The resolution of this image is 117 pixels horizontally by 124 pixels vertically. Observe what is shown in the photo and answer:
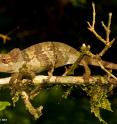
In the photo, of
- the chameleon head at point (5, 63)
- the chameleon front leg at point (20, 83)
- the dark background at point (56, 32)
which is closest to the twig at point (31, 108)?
the chameleon front leg at point (20, 83)

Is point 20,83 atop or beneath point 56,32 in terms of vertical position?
beneath

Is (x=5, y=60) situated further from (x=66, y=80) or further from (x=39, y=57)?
(x=66, y=80)

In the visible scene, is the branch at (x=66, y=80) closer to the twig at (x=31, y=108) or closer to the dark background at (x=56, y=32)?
the twig at (x=31, y=108)

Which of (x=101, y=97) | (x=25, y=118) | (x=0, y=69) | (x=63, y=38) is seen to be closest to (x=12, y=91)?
(x=0, y=69)

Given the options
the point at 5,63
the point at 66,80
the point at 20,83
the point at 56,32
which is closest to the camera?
the point at 66,80

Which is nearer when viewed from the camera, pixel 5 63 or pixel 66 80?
pixel 66 80

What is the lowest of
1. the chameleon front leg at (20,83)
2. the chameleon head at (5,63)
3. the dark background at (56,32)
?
the chameleon front leg at (20,83)

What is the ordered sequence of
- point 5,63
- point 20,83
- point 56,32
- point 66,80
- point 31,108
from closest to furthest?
point 31,108
point 66,80
point 20,83
point 5,63
point 56,32

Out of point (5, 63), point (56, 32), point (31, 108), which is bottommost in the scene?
point (31, 108)

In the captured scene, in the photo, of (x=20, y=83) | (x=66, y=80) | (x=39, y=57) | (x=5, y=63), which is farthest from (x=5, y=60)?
(x=66, y=80)
